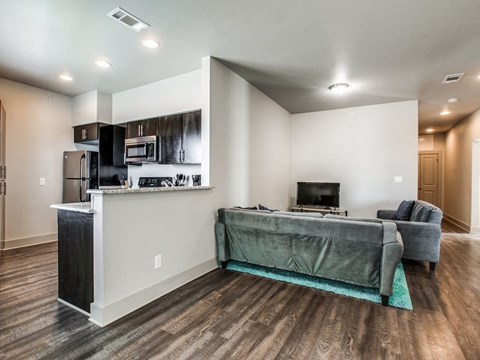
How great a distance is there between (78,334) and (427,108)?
22.9 feet

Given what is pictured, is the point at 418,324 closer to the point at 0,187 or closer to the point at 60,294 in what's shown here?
the point at 60,294

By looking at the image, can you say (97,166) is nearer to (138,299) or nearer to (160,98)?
(160,98)

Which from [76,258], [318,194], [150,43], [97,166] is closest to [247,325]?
[76,258]

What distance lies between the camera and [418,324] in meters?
2.14

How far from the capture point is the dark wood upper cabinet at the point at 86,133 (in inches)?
188

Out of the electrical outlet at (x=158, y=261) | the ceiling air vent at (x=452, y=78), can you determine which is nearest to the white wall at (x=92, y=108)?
the electrical outlet at (x=158, y=261)

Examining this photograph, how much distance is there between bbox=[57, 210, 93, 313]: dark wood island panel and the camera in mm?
2230

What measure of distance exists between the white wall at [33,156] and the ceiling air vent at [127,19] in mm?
3195

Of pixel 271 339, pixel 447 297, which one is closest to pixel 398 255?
pixel 447 297

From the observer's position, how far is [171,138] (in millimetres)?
3982

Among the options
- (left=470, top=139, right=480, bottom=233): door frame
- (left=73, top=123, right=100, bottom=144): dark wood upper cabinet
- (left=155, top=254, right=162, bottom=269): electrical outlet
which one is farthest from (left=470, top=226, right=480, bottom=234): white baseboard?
(left=73, top=123, right=100, bottom=144): dark wood upper cabinet

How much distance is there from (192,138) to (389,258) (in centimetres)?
286

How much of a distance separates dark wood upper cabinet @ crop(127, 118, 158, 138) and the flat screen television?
→ 3.37 metres

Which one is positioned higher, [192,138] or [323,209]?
[192,138]
